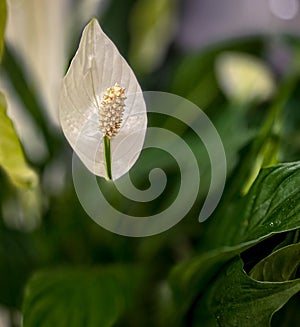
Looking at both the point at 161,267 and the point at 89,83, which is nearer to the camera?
the point at 89,83

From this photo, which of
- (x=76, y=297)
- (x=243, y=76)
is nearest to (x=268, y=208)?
(x=76, y=297)

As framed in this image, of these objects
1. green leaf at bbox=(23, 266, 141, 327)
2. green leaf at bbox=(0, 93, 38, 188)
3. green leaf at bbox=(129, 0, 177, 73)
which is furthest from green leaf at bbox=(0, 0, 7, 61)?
green leaf at bbox=(129, 0, 177, 73)

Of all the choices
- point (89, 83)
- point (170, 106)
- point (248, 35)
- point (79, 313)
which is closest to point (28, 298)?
point (79, 313)

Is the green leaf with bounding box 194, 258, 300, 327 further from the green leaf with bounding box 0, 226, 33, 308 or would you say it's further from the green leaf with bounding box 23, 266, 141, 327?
the green leaf with bounding box 0, 226, 33, 308

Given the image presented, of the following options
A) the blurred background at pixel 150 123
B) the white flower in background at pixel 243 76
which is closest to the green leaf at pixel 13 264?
the blurred background at pixel 150 123

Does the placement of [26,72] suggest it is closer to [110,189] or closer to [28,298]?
[110,189]

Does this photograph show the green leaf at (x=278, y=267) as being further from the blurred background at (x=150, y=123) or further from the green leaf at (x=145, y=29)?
the green leaf at (x=145, y=29)
